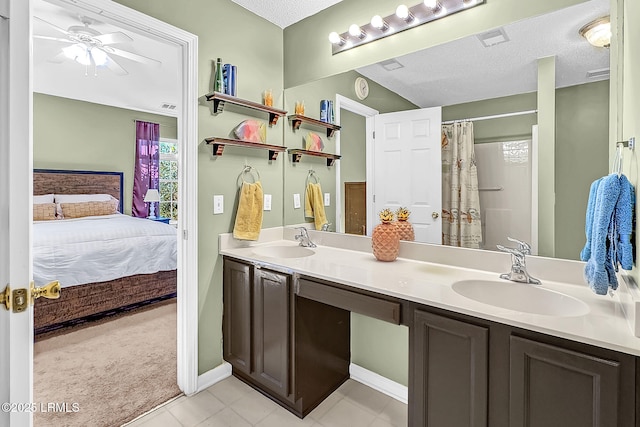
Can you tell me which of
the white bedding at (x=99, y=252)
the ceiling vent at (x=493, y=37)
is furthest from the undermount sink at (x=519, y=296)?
the white bedding at (x=99, y=252)

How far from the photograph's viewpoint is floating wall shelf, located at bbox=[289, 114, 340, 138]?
2.29 metres

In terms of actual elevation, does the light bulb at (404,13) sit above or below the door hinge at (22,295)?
above

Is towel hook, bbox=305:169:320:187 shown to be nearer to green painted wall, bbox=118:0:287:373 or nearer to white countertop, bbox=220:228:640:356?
green painted wall, bbox=118:0:287:373

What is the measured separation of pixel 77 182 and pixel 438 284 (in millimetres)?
5568

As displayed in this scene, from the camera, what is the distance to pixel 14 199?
857 millimetres

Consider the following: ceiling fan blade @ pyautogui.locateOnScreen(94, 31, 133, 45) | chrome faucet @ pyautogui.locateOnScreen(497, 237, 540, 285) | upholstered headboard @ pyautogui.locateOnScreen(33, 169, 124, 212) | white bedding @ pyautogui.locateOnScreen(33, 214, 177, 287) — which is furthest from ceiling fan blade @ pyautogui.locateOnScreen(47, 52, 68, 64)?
chrome faucet @ pyautogui.locateOnScreen(497, 237, 540, 285)

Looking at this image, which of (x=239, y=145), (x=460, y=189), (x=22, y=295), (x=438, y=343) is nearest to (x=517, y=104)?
(x=460, y=189)

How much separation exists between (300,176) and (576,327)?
193 centimetres

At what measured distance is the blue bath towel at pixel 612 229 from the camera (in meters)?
0.96

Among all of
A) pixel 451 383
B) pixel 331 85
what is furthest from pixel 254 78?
pixel 451 383

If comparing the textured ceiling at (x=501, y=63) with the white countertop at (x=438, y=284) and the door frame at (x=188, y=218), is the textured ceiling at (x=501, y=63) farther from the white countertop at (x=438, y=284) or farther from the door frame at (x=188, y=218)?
the door frame at (x=188, y=218)

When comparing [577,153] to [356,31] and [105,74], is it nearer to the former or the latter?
[356,31]

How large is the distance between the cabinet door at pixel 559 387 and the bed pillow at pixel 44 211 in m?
5.44

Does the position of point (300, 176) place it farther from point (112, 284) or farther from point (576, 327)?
point (112, 284)
